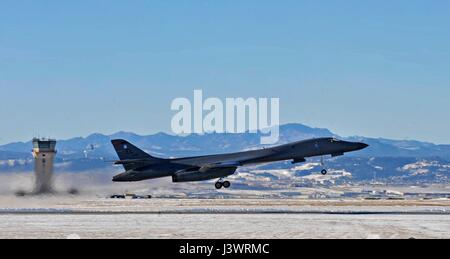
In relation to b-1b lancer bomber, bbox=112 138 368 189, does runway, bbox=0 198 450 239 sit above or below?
below

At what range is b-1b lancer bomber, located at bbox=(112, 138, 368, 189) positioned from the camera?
356 ft

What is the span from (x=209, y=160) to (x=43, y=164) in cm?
3450

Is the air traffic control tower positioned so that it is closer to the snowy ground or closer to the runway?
the runway

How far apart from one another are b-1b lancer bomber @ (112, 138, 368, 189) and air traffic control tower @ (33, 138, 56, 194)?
884cm

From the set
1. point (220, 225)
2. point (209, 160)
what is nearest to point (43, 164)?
Result: point (209, 160)

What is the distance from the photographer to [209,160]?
111m

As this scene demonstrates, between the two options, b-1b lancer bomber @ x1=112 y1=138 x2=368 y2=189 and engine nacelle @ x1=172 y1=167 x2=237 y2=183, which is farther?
engine nacelle @ x1=172 y1=167 x2=237 y2=183

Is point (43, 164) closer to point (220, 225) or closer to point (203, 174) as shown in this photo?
point (203, 174)

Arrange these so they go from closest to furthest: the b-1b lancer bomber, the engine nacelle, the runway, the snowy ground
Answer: the snowy ground
the runway
the b-1b lancer bomber
the engine nacelle

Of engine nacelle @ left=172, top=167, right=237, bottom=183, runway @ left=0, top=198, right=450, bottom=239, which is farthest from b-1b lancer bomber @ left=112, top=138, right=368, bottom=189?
runway @ left=0, top=198, right=450, bottom=239

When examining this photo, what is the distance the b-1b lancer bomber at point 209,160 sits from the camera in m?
108

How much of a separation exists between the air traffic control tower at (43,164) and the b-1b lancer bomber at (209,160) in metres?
8.84
